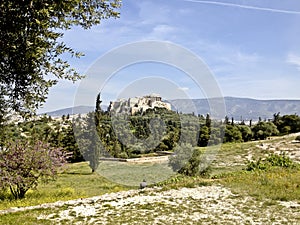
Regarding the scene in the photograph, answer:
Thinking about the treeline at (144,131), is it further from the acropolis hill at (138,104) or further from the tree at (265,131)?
the tree at (265,131)

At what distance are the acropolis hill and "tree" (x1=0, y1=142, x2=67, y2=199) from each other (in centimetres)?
360

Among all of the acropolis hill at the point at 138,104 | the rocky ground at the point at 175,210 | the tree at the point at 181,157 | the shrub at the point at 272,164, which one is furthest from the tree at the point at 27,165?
the shrub at the point at 272,164

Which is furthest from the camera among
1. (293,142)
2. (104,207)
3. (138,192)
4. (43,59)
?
(293,142)

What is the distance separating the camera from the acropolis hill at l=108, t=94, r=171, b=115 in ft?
50.1

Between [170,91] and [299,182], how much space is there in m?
6.62

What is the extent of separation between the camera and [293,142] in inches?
1433

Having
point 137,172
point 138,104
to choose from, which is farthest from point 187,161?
point 138,104

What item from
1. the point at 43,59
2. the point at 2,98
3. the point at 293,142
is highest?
the point at 43,59

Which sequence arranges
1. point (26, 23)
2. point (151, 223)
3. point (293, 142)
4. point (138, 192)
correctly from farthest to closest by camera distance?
1. point (293, 142)
2. point (138, 192)
3. point (151, 223)
4. point (26, 23)

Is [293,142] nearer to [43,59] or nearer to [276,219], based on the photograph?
[276,219]

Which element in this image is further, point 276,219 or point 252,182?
point 252,182

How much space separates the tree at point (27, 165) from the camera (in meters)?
13.9

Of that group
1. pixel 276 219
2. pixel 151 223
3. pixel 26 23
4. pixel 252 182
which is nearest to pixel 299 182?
pixel 252 182

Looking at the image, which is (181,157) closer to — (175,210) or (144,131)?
(144,131)
